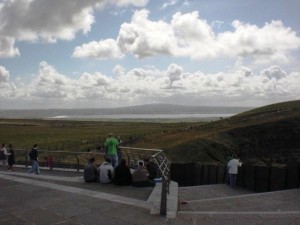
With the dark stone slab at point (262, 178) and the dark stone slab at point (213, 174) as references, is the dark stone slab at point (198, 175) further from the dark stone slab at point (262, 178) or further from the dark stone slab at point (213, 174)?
the dark stone slab at point (262, 178)

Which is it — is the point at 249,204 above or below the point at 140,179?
below

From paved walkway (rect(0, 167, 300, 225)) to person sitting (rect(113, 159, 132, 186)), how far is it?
32 centimetres

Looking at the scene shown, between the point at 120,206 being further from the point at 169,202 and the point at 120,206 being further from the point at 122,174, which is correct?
the point at 122,174

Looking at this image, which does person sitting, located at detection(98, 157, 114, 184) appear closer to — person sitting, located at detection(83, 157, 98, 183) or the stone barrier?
person sitting, located at detection(83, 157, 98, 183)

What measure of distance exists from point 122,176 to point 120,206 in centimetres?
354

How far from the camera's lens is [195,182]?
22797 mm

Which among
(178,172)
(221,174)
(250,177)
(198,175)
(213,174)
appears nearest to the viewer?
(250,177)

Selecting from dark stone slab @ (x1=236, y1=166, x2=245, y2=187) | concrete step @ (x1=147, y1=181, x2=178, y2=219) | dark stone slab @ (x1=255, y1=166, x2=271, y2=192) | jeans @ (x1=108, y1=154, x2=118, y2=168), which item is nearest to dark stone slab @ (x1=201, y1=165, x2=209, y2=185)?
dark stone slab @ (x1=236, y1=166, x2=245, y2=187)

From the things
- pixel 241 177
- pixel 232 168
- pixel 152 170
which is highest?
pixel 152 170

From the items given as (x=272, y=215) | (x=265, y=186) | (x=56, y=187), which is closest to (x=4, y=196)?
(x=56, y=187)

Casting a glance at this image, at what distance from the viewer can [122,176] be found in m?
13.6

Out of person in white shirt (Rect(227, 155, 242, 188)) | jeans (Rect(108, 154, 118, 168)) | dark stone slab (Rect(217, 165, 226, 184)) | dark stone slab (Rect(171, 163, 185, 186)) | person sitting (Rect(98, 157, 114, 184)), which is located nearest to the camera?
person sitting (Rect(98, 157, 114, 184))

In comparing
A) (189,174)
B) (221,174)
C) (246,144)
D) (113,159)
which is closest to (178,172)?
(189,174)

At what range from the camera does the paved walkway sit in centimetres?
855
